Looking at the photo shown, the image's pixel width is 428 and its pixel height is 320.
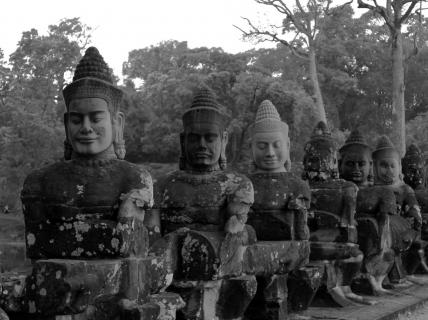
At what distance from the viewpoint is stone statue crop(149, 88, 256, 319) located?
5.31m

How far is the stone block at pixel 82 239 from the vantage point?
14.7 feet

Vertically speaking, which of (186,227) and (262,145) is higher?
(262,145)

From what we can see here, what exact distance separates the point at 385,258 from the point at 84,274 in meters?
5.65

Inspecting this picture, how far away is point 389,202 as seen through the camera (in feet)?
28.6

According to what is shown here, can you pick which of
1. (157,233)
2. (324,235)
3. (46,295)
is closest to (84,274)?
(46,295)

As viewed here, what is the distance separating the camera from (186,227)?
18.6 ft

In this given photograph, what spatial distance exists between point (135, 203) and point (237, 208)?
4.16 ft

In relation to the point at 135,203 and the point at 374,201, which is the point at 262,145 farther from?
the point at 135,203

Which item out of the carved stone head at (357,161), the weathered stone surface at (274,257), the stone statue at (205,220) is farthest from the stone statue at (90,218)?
the carved stone head at (357,161)

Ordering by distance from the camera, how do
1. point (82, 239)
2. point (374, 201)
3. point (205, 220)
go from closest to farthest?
point (82, 239)
point (205, 220)
point (374, 201)

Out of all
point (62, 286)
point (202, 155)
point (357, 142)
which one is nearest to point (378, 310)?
point (357, 142)

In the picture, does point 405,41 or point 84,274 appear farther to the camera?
point 405,41

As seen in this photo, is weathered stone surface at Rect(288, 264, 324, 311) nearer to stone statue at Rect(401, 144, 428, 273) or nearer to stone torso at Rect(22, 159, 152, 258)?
stone torso at Rect(22, 159, 152, 258)

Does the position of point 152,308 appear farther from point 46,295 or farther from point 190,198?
point 190,198
